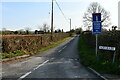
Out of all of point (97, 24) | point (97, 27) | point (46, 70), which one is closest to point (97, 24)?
point (97, 24)

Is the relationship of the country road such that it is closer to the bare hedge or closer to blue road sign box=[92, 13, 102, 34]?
blue road sign box=[92, 13, 102, 34]

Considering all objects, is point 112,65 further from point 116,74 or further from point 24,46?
point 24,46

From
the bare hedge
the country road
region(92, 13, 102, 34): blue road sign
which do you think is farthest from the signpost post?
the bare hedge

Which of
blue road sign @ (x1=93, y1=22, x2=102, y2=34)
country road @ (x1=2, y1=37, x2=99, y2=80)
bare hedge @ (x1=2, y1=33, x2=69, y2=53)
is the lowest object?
country road @ (x1=2, y1=37, x2=99, y2=80)

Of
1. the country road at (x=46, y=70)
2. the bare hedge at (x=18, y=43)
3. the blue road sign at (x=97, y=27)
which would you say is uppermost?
the blue road sign at (x=97, y=27)

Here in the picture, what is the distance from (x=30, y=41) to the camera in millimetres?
20781

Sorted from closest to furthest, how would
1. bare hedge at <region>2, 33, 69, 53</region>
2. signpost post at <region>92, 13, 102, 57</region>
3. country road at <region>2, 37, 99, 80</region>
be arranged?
country road at <region>2, 37, 99, 80</region>, signpost post at <region>92, 13, 102, 57</region>, bare hedge at <region>2, 33, 69, 53</region>

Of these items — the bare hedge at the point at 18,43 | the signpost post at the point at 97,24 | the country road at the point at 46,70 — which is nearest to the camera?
the country road at the point at 46,70

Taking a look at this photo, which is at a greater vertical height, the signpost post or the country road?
the signpost post

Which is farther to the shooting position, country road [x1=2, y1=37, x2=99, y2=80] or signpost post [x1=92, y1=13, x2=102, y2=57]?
signpost post [x1=92, y1=13, x2=102, y2=57]

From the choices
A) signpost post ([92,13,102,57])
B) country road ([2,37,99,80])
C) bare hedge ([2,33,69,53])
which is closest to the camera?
country road ([2,37,99,80])

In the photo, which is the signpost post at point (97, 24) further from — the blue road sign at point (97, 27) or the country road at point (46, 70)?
the country road at point (46, 70)

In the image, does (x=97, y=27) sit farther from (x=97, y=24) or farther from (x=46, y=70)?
(x=46, y=70)

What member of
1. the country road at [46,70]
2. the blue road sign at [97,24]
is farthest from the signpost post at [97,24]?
the country road at [46,70]
